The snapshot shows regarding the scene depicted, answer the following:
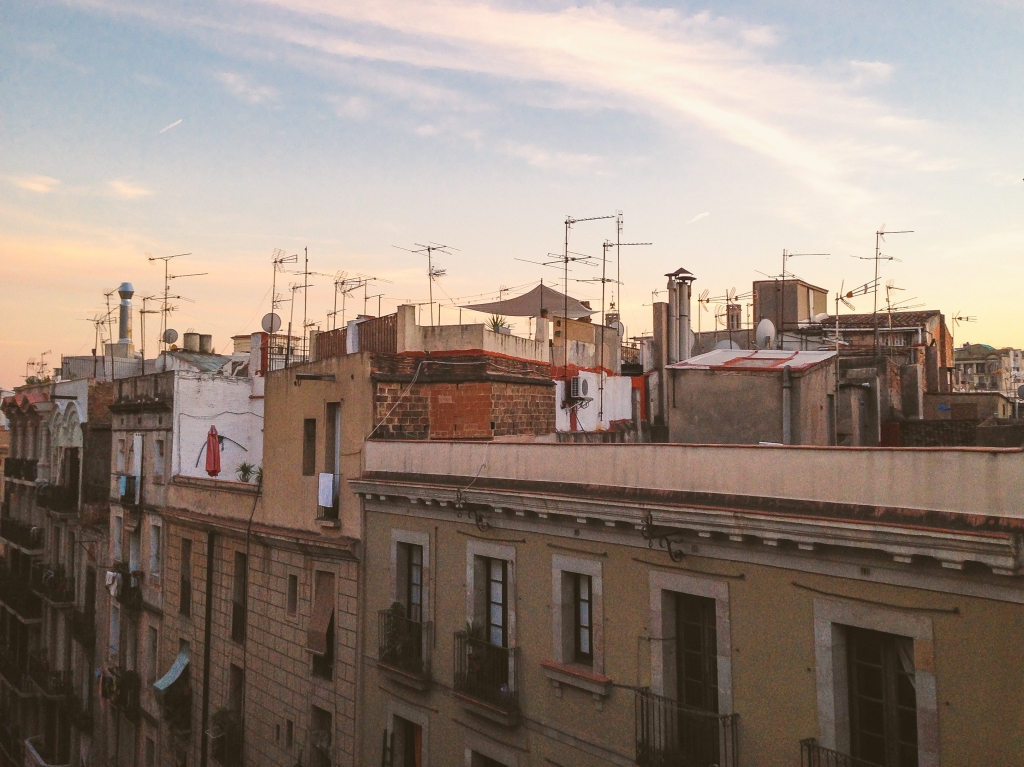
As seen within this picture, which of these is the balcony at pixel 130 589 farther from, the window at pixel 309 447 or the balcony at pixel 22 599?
the balcony at pixel 22 599

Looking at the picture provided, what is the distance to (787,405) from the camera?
1836 cm

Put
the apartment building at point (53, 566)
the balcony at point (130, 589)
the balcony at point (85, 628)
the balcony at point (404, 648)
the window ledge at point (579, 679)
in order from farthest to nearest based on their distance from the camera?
the apartment building at point (53, 566) < the balcony at point (85, 628) < the balcony at point (130, 589) < the balcony at point (404, 648) < the window ledge at point (579, 679)

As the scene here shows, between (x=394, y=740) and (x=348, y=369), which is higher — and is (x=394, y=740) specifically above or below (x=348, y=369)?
below

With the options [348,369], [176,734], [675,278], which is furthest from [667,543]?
[176,734]

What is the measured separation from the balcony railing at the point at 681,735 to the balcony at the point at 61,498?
28582mm

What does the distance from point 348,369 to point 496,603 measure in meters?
6.67

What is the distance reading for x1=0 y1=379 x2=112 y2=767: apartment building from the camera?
32875 millimetres

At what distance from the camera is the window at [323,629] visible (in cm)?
1841

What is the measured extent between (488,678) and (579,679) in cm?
232

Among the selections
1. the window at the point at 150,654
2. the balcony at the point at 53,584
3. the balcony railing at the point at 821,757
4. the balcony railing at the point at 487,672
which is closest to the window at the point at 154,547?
the window at the point at 150,654

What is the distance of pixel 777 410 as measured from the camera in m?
18.6

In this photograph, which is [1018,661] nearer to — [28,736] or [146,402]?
[146,402]

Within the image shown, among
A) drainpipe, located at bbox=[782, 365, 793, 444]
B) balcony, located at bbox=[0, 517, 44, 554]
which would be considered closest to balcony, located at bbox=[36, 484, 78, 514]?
balcony, located at bbox=[0, 517, 44, 554]

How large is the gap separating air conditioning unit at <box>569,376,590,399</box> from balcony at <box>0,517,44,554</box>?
1135 inches
